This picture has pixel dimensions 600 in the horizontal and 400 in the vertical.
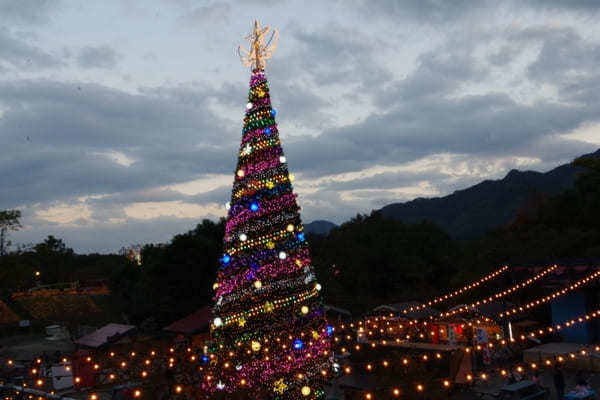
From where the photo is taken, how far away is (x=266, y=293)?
10.9 metres

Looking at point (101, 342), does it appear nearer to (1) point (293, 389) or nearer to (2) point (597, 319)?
(1) point (293, 389)

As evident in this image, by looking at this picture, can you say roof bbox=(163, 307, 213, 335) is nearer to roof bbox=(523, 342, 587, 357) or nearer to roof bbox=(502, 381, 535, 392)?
roof bbox=(523, 342, 587, 357)

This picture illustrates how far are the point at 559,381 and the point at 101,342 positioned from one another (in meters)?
14.3

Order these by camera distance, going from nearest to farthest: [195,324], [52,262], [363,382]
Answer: [363,382] → [195,324] → [52,262]

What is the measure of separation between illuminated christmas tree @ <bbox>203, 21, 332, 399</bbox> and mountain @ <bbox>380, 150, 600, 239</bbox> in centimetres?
4664

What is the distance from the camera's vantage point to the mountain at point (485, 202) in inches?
2485

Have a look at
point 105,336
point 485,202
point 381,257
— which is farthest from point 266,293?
point 485,202

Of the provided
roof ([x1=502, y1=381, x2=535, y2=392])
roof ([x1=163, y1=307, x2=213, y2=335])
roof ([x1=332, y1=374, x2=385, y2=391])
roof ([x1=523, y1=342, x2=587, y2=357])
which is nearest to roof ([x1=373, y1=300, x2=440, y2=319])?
roof ([x1=523, y1=342, x2=587, y2=357])

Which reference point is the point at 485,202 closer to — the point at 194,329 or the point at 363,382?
the point at 194,329

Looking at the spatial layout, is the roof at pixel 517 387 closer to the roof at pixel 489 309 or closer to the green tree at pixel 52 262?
the roof at pixel 489 309

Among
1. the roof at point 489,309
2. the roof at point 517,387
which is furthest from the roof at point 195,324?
the roof at point 517,387

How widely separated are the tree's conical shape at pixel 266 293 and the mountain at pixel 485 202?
46.6 metres

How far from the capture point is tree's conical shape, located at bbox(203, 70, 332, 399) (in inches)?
425

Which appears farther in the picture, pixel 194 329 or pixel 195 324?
pixel 195 324
